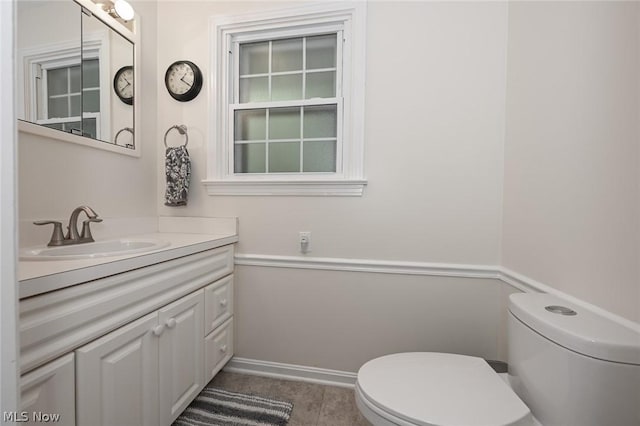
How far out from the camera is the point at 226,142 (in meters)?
1.67

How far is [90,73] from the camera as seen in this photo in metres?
1.31

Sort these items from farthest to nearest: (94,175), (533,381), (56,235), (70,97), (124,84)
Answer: (124,84) < (94,175) < (70,97) < (56,235) < (533,381)

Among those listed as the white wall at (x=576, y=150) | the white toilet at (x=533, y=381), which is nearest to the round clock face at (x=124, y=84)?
the white toilet at (x=533, y=381)

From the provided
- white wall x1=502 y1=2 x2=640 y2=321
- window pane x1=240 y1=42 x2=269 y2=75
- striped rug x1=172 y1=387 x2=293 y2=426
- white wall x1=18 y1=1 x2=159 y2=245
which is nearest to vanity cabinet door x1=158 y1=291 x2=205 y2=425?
striped rug x1=172 y1=387 x2=293 y2=426

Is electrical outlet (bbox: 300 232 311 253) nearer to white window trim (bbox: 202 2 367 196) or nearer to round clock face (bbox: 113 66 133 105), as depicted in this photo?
white window trim (bbox: 202 2 367 196)

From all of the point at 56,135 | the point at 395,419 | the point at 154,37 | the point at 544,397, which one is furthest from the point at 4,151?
the point at 154,37

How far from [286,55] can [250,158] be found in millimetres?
662

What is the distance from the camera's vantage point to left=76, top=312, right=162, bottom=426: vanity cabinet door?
760 millimetres

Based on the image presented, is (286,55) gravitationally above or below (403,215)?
above

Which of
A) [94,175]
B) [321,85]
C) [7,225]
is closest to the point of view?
[7,225]

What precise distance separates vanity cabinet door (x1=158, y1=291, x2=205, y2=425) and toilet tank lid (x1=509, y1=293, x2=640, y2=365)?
1273mm

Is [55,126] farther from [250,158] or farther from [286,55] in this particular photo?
[286,55]

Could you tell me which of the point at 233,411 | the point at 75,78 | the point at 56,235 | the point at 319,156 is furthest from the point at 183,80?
the point at 233,411

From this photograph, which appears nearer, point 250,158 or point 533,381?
point 533,381
